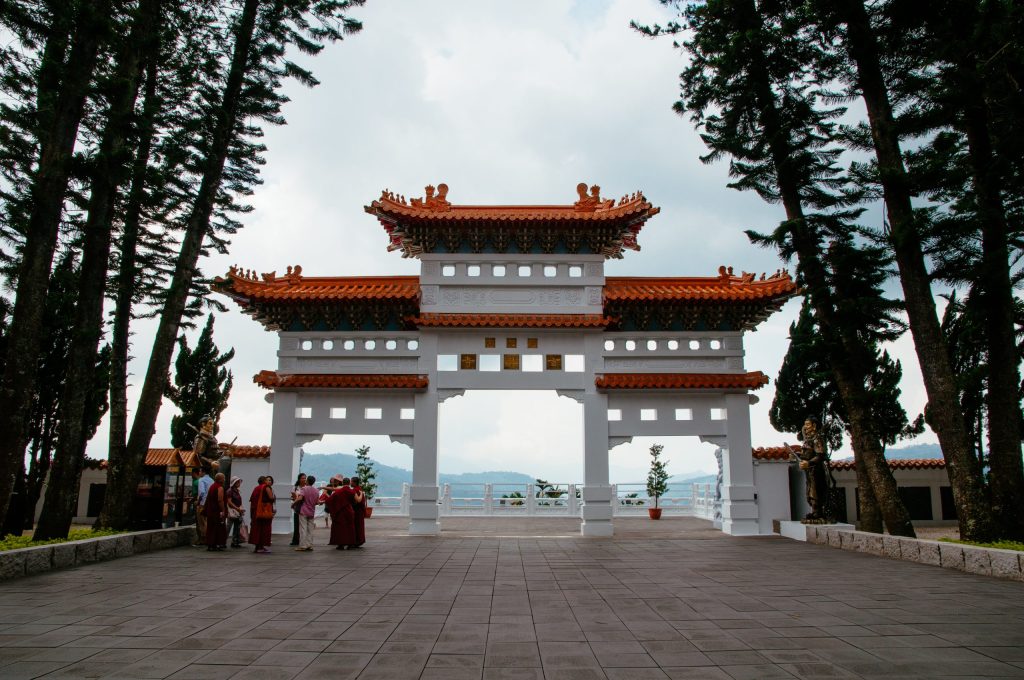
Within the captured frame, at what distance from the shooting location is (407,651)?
15.9 feet

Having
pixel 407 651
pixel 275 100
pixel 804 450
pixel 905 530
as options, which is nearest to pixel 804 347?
pixel 804 450

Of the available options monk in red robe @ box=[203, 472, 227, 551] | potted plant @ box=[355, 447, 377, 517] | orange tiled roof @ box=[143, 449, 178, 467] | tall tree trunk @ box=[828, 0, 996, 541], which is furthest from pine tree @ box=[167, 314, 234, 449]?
tall tree trunk @ box=[828, 0, 996, 541]

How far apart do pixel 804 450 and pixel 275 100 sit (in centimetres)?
1284

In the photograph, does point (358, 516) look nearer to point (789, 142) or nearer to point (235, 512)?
point (235, 512)

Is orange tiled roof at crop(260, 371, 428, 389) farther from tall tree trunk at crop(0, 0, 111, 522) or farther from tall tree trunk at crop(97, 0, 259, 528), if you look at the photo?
tall tree trunk at crop(0, 0, 111, 522)

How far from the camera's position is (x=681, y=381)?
46.4 ft

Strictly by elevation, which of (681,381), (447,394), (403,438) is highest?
(681,381)

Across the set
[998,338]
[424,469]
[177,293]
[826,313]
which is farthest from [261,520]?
[998,338]

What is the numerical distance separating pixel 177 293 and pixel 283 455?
165 inches

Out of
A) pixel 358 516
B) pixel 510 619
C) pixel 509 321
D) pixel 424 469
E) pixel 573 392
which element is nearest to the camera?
pixel 510 619

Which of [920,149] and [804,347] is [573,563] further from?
[920,149]

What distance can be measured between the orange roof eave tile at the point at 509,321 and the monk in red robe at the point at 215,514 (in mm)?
5321

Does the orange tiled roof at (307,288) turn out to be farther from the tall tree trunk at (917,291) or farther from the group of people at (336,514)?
the tall tree trunk at (917,291)

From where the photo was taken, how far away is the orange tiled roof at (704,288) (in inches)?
566
